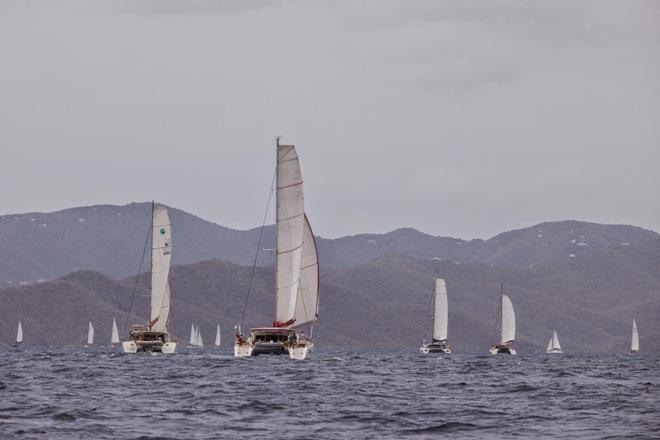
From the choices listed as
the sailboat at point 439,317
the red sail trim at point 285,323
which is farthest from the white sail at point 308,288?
the sailboat at point 439,317

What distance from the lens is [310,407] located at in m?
50.6

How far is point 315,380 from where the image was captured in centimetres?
6838

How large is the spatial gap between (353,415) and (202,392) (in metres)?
11.7

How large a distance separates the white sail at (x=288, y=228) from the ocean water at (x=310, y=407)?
20.8 m

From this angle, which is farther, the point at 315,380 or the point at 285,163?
the point at 285,163

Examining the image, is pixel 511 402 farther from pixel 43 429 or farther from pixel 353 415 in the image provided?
A: pixel 43 429

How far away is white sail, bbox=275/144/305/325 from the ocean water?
20774 mm

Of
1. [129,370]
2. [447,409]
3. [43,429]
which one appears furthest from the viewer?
[129,370]

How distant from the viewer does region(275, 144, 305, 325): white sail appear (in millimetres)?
95500

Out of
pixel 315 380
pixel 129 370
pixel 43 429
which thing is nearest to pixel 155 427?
pixel 43 429

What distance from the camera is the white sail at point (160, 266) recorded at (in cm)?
11750

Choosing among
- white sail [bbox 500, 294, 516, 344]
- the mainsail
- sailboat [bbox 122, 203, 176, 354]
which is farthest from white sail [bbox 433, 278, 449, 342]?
the mainsail

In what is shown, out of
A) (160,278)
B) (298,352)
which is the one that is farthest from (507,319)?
(298,352)

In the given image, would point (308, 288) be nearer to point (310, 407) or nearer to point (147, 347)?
point (147, 347)
